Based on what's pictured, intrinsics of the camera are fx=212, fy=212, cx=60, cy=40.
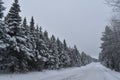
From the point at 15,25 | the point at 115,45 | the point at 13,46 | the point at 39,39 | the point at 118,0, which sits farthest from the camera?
the point at 115,45

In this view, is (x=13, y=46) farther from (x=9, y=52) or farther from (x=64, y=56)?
(x=64, y=56)

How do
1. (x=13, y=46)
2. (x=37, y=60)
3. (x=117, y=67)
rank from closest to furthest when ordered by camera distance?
(x=13, y=46) < (x=37, y=60) < (x=117, y=67)

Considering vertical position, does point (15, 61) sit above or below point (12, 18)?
below

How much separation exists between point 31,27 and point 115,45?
19149 mm

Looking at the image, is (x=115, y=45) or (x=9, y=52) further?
(x=115, y=45)

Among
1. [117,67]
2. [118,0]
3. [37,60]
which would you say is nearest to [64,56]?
[117,67]

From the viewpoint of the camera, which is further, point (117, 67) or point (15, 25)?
point (117, 67)

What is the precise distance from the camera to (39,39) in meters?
40.3

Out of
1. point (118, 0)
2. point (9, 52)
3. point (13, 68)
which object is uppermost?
point (118, 0)

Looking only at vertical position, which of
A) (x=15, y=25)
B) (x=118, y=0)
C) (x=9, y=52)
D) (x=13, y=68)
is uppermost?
(x=15, y=25)

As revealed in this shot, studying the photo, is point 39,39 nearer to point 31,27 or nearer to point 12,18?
point 31,27

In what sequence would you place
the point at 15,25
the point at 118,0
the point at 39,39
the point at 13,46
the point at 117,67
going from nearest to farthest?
the point at 118,0, the point at 13,46, the point at 15,25, the point at 39,39, the point at 117,67

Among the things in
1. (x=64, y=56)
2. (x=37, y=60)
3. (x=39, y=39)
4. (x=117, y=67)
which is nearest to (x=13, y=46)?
(x=37, y=60)

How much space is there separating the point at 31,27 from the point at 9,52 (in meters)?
11.9
